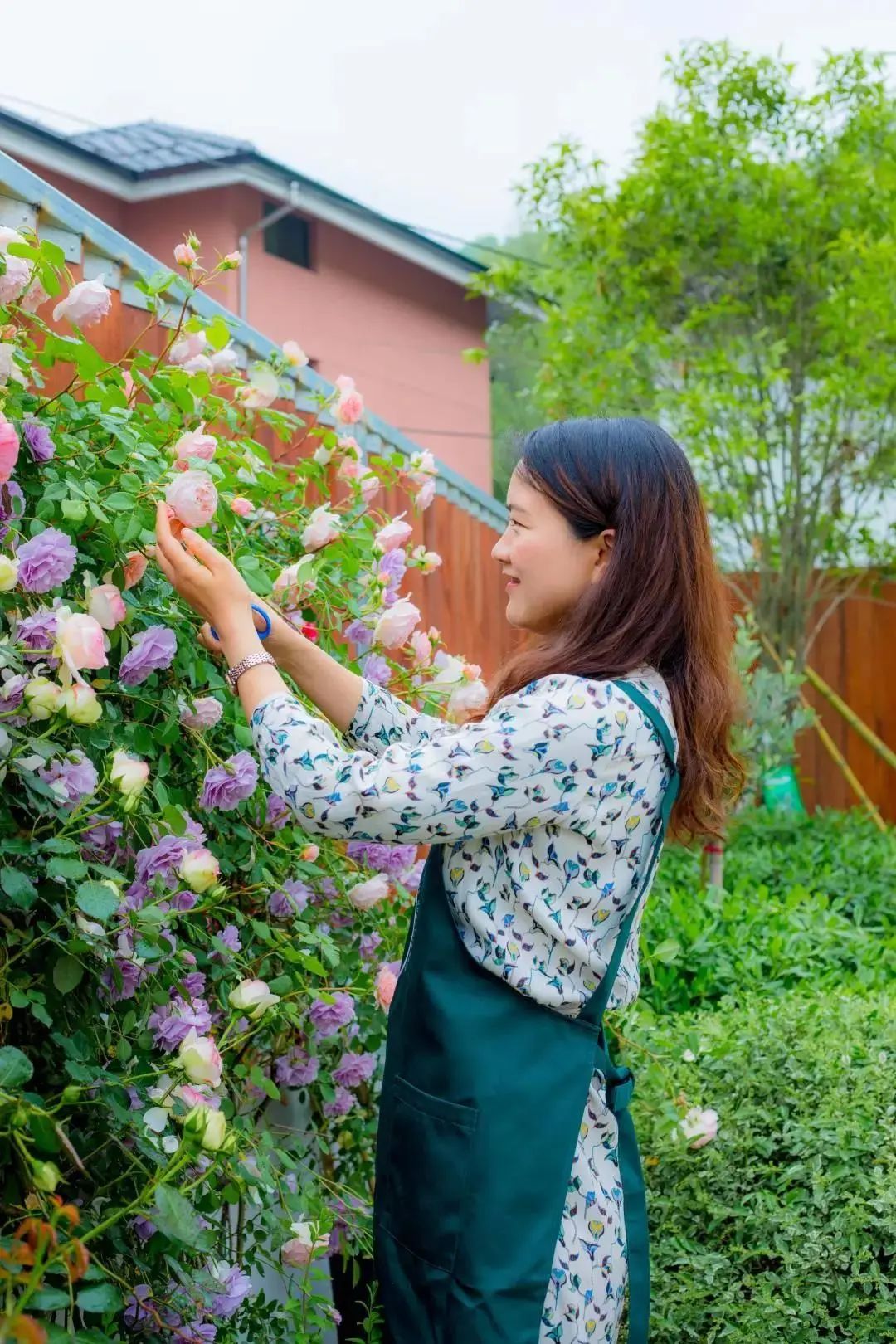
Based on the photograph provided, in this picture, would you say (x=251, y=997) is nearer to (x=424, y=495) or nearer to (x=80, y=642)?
(x=80, y=642)

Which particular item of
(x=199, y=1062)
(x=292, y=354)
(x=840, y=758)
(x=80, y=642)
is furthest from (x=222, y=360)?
(x=840, y=758)

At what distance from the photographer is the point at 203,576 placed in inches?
54.2

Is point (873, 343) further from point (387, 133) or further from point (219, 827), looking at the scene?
point (387, 133)

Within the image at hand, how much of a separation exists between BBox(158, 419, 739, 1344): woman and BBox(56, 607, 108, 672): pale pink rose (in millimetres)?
241

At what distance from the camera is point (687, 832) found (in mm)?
1728

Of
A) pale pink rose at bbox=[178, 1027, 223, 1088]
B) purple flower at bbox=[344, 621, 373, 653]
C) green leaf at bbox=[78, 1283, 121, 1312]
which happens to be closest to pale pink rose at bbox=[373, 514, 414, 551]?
purple flower at bbox=[344, 621, 373, 653]

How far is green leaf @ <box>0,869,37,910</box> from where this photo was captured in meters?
1.15

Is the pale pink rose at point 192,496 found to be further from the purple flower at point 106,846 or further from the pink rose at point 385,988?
the pink rose at point 385,988

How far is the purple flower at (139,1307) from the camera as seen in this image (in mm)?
1339

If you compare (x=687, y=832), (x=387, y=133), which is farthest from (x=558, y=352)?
(x=387, y=133)

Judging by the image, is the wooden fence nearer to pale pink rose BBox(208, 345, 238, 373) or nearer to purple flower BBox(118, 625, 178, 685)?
pale pink rose BBox(208, 345, 238, 373)

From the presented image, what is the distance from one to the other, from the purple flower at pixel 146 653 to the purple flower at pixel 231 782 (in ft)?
0.55

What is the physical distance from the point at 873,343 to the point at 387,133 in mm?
10368

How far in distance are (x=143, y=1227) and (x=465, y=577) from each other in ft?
13.6
